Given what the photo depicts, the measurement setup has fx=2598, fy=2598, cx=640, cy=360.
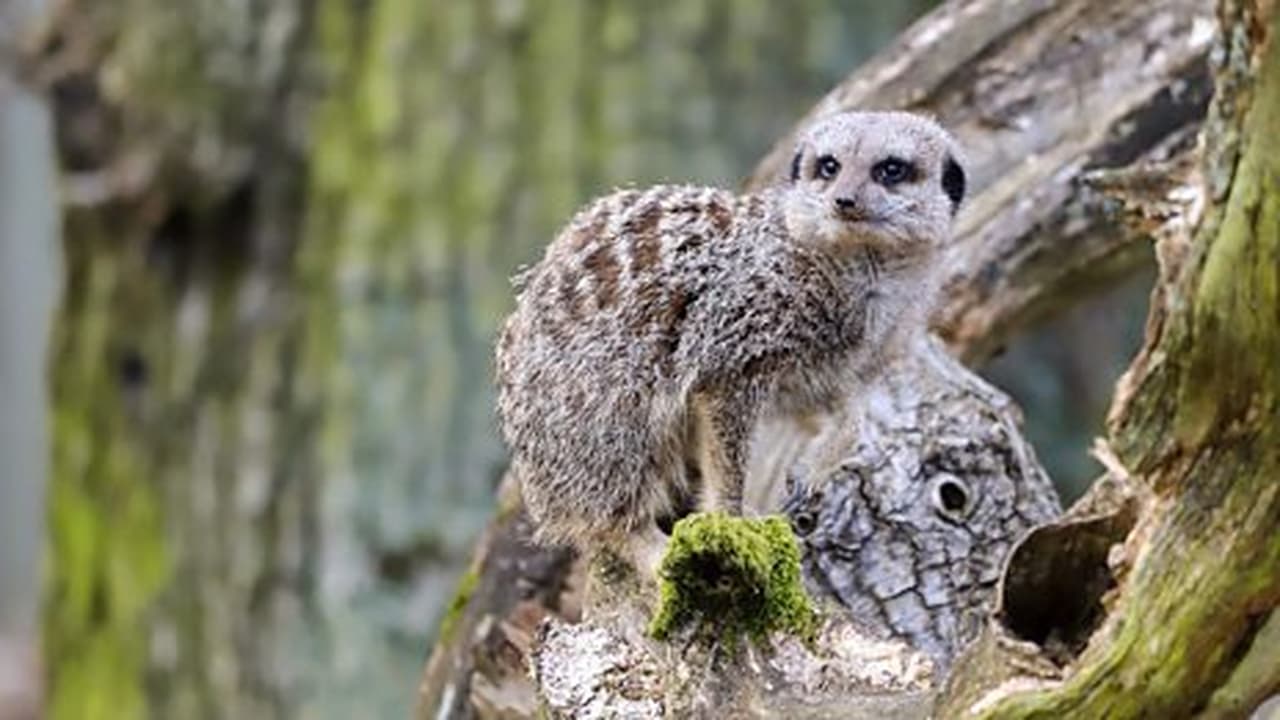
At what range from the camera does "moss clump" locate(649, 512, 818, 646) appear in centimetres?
225

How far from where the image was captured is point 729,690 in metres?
2.34

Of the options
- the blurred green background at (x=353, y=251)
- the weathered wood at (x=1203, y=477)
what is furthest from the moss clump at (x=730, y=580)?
the blurred green background at (x=353, y=251)

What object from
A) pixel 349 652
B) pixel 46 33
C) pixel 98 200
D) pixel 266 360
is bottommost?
pixel 349 652

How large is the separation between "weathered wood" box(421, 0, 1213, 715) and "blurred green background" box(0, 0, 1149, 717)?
1414mm

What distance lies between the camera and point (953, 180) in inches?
122

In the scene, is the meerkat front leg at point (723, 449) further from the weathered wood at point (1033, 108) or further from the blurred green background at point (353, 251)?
the blurred green background at point (353, 251)

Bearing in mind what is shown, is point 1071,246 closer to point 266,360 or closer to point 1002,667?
point 1002,667

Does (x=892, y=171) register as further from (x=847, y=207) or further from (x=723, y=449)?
(x=723, y=449)

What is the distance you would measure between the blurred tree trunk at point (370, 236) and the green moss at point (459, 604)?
1.47m

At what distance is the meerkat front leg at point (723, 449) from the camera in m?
2.84

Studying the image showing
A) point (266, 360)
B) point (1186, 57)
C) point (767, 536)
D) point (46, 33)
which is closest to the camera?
point (767, 536)

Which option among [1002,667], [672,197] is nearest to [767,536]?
[1002,667]

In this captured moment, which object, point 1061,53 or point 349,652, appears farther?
point 349,652

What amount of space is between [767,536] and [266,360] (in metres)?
2.90
